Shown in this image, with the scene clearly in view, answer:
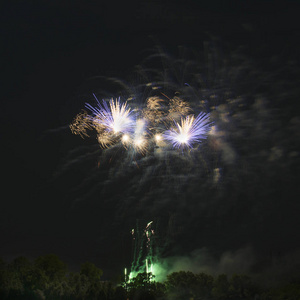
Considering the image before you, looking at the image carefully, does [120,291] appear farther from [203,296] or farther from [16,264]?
[203,296]

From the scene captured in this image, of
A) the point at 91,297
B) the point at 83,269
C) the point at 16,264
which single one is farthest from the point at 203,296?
the point at 16,264

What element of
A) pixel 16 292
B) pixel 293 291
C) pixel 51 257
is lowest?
pixel 16 292

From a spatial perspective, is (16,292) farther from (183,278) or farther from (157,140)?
(183,278)

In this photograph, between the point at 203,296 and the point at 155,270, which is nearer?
the point at 203,296

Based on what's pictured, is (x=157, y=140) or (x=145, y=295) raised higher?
(x=157, y=140)

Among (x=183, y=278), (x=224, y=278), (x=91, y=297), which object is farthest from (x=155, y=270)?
(x=91, y=297)

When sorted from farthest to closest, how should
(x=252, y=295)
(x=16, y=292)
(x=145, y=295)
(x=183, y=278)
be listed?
(x=183, y=278) → (x=252, y=295) → (x=145, y=295) → (x=16, y=292)

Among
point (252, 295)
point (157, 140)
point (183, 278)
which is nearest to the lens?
point (157, 140)
